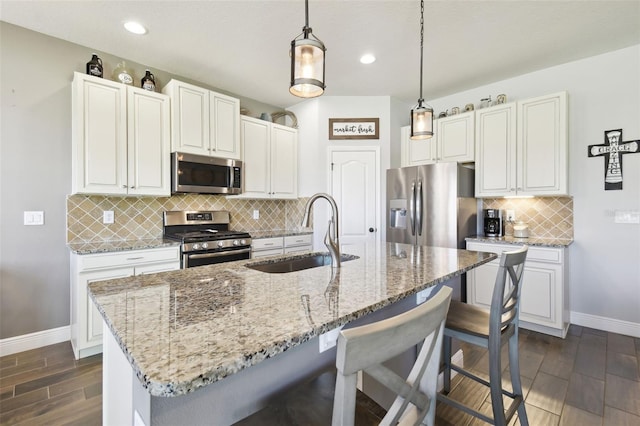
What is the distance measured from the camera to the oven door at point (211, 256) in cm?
280

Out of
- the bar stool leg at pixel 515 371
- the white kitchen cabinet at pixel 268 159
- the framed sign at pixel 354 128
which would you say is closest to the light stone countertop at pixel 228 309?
the bar stool leg at pixel 515 371

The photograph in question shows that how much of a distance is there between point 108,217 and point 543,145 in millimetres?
4327

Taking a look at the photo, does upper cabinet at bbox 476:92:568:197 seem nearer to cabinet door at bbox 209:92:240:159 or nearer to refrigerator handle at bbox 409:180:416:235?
refrigerator handle at bbox 409:180:416:235

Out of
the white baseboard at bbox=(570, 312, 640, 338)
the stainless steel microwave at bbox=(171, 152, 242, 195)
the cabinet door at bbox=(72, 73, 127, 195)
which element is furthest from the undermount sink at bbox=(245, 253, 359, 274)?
the white baseboard at bbox=(570, 312, 640, 338)

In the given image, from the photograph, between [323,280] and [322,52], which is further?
[322,52]

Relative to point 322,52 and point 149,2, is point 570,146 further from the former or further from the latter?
point 149,2

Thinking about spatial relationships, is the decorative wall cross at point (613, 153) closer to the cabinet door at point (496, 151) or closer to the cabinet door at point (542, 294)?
the cabinet door at point (496, 151)

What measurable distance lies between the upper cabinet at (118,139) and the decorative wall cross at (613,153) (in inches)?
168

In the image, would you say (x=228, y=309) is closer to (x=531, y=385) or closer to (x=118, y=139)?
(x=531, y=385)

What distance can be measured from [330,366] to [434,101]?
3.94 metres

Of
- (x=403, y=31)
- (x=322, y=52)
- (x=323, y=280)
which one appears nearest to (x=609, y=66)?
(x=403, y=31)

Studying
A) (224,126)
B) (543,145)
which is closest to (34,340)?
(224,126)

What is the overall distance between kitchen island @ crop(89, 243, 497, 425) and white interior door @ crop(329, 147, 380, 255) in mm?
2496

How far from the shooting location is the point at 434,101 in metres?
4.15
